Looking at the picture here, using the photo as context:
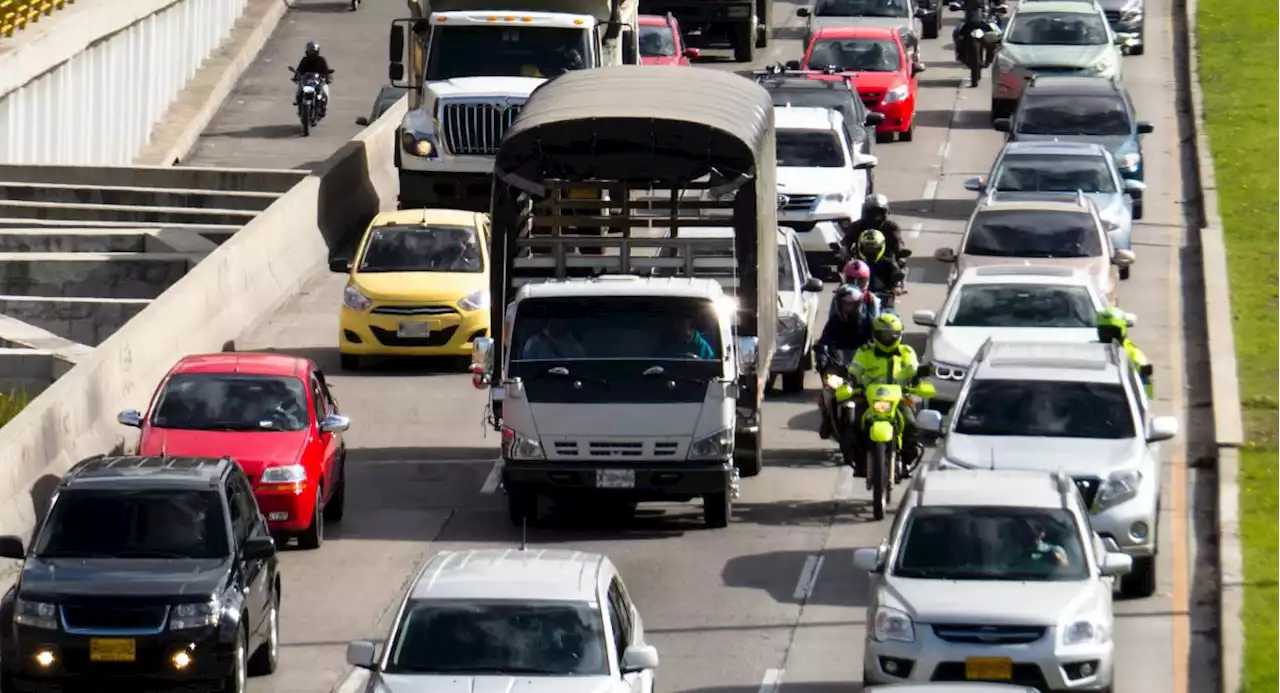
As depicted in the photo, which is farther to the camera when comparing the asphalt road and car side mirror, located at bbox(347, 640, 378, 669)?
the asphalt road

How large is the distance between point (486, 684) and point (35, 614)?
12.1 feet

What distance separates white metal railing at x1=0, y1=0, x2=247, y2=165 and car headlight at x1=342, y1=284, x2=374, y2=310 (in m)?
11.7

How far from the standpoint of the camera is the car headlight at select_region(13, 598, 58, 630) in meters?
17.1

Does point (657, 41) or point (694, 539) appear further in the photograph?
point (657, 41)

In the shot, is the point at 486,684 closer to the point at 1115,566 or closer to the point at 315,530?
the point at 1115,566

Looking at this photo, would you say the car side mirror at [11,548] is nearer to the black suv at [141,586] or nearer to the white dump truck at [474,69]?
the black suv at [141,586]

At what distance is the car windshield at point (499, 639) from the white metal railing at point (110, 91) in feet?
88.2

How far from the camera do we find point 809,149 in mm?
36750

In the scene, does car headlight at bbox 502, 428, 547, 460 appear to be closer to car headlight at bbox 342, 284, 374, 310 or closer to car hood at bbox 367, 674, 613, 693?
car hood at bbox 367, 674, 613, 693

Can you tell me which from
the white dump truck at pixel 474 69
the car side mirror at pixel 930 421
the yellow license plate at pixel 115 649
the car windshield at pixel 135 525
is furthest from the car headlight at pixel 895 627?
the white dump truck at pixel 474 69

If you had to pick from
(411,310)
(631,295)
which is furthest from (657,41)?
(631,295)

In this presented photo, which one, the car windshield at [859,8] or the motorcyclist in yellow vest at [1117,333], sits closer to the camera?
the motorcyclist in yellow vest at [1117,333]

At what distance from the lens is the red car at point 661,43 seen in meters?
48.9

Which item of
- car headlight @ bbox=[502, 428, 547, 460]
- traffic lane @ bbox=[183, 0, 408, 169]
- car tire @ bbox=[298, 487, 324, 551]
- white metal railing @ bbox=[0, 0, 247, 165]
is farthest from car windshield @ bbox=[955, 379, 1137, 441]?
traffic lane @ bbox=[183, 0, 408, 169]
